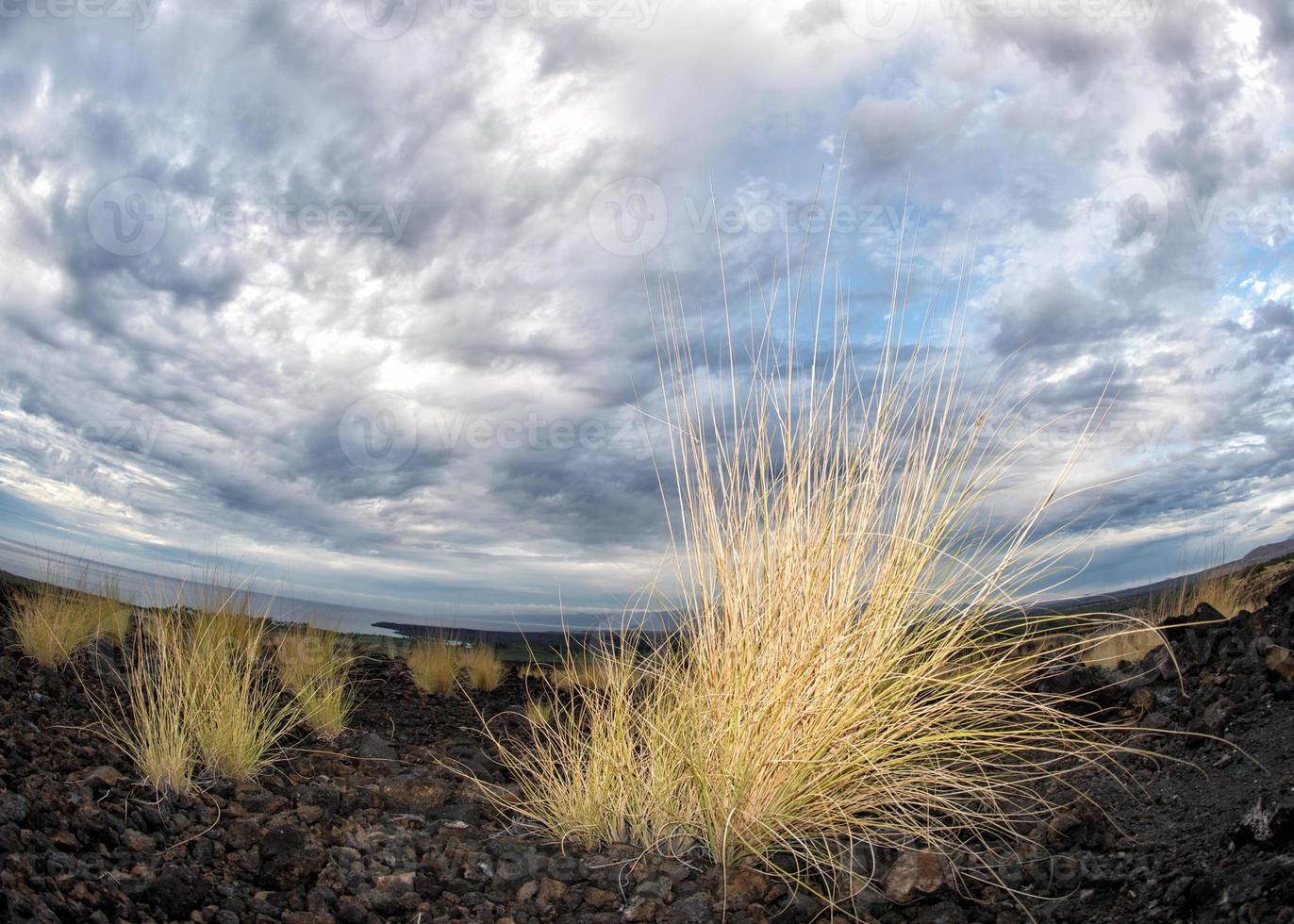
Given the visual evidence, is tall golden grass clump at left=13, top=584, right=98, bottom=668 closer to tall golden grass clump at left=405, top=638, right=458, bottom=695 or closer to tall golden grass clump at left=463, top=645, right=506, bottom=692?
tall golden grass clump at left=405, top=638, right=458, bottom=695

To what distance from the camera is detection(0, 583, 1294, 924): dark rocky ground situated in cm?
203

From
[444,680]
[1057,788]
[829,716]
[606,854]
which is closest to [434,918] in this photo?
[606,854]

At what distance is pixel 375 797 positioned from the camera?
3.14 meters

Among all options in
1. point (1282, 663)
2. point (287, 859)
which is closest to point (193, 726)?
point (287, 859)

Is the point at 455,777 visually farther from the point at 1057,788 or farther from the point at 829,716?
the point at 1057,788

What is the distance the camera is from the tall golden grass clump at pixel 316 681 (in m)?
4.00

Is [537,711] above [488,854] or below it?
above

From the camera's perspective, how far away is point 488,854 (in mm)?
2643

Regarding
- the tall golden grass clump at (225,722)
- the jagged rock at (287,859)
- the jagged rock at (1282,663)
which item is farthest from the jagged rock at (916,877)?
the tall golden grass clump at (225,722)

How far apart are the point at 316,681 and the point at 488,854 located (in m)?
2.40

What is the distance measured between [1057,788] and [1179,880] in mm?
1050

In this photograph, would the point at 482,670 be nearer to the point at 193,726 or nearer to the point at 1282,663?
the point at 193,726

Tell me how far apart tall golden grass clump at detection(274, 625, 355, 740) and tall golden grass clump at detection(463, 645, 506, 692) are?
0.96 metres

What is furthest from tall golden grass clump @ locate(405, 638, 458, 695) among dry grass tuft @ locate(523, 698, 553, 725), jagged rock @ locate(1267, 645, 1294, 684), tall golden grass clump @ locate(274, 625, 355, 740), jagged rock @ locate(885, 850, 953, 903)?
jagged rock @ locate(1267, 645, 1294, 684)
